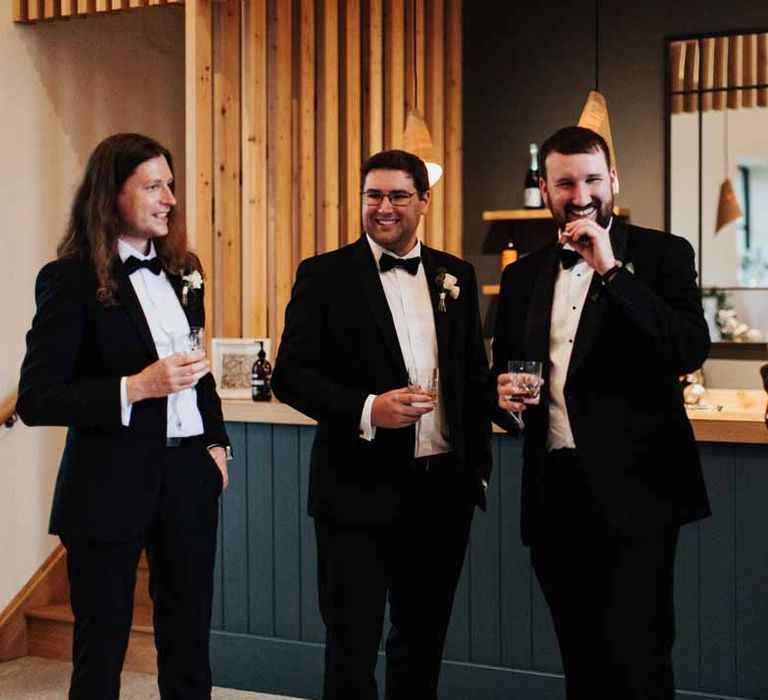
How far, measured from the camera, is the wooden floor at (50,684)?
13.4 feet

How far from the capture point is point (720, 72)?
601cm

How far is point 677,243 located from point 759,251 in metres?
3.76

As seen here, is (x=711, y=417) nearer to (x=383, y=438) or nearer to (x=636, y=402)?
(x=636, y=402)

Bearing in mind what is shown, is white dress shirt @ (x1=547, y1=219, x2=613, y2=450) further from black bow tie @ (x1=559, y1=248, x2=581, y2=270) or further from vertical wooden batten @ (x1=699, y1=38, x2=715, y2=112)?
vertical wooden batten @ (x1=699, y1=38, x2=715, y2=112)

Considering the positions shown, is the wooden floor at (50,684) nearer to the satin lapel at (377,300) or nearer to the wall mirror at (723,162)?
the satin lapel at (377,300)

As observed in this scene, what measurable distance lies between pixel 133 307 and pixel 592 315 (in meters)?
1.08

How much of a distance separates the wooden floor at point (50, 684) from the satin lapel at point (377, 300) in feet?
6.10

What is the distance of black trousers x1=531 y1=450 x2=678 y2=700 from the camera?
246 cm

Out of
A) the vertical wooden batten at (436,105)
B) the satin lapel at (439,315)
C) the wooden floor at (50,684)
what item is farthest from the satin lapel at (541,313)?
the vertical wooden batten at (436,105)

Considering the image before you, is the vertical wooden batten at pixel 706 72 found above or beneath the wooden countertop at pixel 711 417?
above

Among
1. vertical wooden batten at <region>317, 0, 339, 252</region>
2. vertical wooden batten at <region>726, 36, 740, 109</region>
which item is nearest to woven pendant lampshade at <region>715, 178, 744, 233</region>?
vertical wooden batten at <region>726, 36, 740, 109</region>

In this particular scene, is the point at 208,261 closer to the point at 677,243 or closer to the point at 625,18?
the point at 677,243

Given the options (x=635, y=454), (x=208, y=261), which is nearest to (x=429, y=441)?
(x=635, y=454)

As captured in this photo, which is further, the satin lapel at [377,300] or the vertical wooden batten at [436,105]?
the vertical wooden batten at [436,105]
